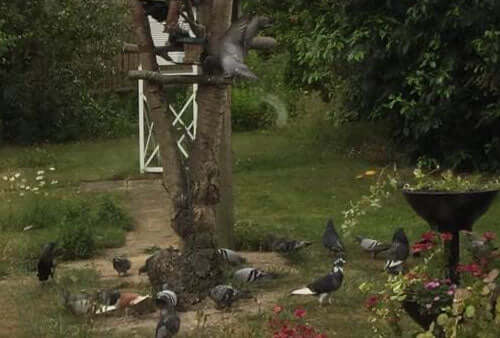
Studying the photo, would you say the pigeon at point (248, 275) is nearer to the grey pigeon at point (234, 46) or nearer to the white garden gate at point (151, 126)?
the grey pigeon at point (234, 46)

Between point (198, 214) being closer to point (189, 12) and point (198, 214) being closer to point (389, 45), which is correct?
point (189, 12)

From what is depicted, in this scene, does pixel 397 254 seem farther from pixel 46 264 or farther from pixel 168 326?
pixel 46 264

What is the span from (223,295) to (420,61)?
7303 mm

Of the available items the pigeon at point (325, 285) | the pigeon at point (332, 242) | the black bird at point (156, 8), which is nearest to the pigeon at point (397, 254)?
the pigeon at point (325, 285)

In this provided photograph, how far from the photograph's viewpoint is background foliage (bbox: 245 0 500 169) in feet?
42.2

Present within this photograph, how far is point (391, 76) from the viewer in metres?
14.4

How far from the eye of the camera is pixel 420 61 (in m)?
13.5

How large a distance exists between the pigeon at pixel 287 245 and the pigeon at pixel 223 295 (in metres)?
1.98

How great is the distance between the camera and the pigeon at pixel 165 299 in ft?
21.9

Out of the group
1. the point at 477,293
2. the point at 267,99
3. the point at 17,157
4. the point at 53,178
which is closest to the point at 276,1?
the point at 53,178

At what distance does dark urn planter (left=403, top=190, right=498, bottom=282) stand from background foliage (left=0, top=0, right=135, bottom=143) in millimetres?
16379

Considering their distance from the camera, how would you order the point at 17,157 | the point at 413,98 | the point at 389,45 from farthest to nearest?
the point at 17,157 < the point at 413,98 < the point at 389,45

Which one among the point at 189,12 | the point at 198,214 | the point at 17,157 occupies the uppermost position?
the point at 189,12

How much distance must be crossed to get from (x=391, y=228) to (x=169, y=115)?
3754mm
